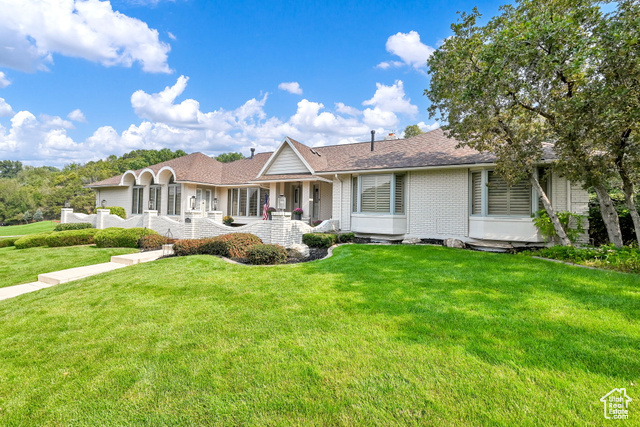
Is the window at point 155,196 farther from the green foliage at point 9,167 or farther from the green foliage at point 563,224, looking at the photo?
the green foliage at point 9,167

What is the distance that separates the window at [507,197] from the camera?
9695mm

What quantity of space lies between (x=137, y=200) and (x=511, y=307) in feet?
74.7

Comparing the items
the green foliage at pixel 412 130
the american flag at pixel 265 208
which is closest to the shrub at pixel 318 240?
the american flag at pixel 265 208

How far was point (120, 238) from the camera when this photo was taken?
41.6 feet

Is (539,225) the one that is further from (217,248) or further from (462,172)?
(217,248)

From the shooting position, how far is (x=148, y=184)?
Answer: 19344 millimetres

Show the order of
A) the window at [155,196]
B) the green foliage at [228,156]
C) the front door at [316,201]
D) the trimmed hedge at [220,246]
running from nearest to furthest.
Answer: the trimmed hedge at [220,246]
the front door at [316,201]
the window at [155,196]
the green foliage at [228,156]

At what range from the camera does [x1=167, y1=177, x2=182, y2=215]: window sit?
1808cm

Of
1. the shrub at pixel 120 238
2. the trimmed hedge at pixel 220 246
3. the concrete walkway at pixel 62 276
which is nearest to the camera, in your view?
the concrete walkway at pixel 62 276

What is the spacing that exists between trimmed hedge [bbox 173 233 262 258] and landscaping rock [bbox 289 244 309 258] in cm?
140

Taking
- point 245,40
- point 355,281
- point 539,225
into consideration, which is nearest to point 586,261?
point 539,225

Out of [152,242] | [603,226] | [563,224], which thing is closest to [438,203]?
[563,224]

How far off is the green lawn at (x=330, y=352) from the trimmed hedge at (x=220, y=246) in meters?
3.68

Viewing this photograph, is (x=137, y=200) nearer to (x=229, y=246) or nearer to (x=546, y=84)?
(x=229, y=246)
